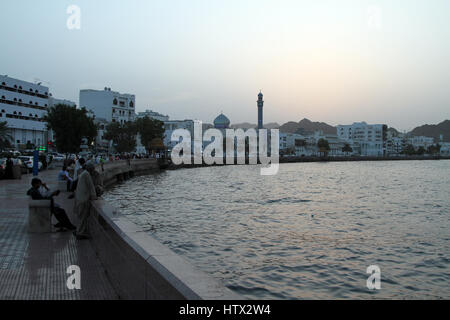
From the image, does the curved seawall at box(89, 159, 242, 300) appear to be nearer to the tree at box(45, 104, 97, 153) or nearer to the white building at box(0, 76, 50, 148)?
the tree at box(45, 104, 97, 153)

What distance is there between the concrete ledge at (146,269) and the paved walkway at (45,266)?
9.9 inches

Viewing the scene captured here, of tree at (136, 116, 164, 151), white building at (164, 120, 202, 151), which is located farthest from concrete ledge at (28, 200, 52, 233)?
white building at (164, 120, 202, 151)

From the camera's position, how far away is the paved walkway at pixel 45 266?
5.78m

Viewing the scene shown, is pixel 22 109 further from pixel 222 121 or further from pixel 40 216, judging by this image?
pixel 222 121

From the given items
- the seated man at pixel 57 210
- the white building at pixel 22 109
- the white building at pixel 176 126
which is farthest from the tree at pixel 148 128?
the seated man at pixel 57 210

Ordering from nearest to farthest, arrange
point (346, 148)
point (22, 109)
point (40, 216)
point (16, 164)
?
point (40, 216), point (16, 164), point (22, 109), point (346, 148)

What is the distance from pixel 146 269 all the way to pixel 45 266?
11.2 feet

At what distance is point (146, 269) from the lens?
177 inches

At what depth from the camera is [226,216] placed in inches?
794

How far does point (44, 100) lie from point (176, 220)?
64.5 metres

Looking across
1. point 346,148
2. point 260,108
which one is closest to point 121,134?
point 260,108

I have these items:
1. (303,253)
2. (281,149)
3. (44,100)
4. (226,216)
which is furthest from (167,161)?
(281,149)

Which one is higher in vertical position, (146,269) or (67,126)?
(67,126)

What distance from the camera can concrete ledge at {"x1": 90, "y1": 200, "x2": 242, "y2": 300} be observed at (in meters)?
3.77
